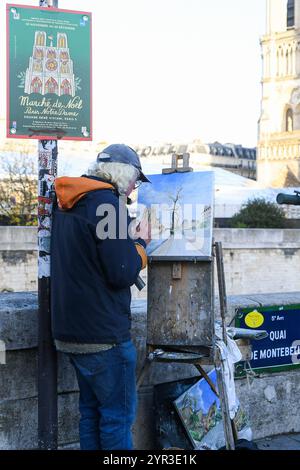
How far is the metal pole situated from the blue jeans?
38 centimetres

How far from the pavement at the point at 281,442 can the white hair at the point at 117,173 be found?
249 cm

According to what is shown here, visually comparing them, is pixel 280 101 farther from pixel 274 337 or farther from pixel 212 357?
pixel 212 357

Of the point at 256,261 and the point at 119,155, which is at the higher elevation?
the point at 119,155

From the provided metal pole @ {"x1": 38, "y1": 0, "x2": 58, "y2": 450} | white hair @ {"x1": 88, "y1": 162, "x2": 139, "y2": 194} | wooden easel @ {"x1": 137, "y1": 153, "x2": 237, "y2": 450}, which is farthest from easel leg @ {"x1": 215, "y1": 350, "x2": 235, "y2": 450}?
white hair @ {"x1": 88, "y1": 162, "x2": 139, "y2": 194}

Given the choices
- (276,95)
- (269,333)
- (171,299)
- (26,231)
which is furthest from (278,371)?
(276,95)

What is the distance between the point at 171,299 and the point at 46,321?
787 millimetres

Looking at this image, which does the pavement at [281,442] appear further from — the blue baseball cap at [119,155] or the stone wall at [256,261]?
the stone wall at [256,261]

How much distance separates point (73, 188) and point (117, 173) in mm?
267

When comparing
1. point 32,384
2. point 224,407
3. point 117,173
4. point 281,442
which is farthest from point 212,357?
point 281,442

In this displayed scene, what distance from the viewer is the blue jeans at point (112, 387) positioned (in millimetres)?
3713

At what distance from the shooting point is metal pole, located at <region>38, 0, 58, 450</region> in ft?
13.6

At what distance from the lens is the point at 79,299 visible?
3631 mm

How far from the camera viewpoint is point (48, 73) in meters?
4.11
